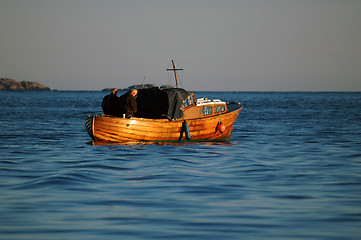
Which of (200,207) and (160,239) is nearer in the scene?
(160,239)

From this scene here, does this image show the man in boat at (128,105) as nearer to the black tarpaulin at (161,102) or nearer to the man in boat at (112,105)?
the man in boat at (112,105)

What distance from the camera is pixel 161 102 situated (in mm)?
24125

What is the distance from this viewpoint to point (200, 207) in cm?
992

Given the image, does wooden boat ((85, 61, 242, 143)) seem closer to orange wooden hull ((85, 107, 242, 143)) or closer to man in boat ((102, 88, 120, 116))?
orange wooden hull ((85, 107, 242, 143))

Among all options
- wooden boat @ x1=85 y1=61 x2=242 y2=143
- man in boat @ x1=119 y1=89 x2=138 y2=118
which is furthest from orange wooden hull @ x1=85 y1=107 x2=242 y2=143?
man in boat @ x1=119 y1=89 x2=138 y2=118

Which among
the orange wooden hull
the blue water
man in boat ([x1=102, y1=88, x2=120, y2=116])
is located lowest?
the blue water

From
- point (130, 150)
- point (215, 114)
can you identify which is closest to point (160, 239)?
point (130, 150)

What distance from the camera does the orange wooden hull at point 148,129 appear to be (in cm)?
2219

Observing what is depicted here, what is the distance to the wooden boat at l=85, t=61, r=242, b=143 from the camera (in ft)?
73.4

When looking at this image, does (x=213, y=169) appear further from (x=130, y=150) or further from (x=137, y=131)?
(x=137, y=131)

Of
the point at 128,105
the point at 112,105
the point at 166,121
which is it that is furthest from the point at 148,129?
the point at 112,105

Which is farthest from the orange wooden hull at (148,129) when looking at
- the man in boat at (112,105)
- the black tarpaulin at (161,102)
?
the man in boat at (112,105)

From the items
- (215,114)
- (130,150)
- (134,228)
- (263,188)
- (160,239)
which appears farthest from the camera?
(215,114)

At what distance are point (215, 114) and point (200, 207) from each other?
16513 millimetres
